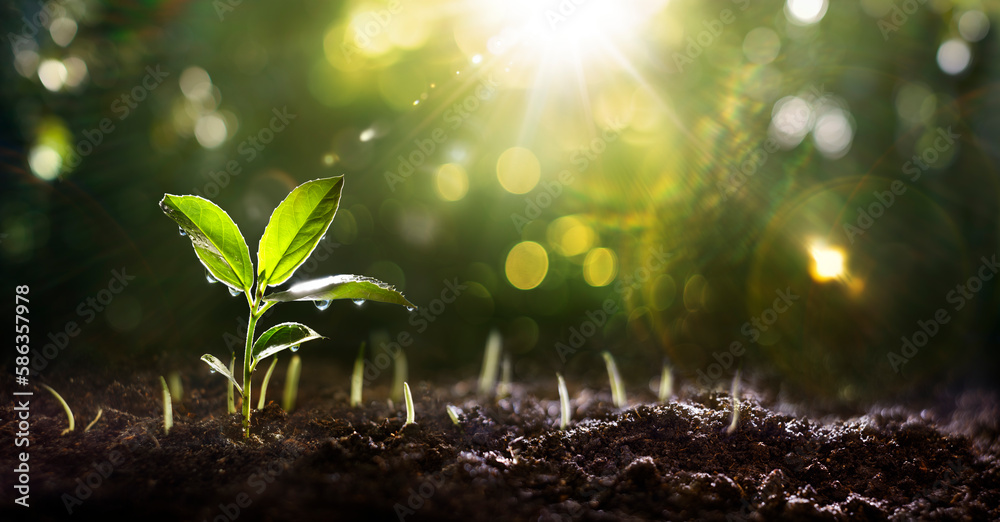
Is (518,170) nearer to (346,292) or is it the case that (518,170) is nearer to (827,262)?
(346,292)

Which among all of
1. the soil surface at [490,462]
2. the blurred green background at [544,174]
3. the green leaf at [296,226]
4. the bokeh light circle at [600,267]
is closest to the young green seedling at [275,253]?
the green leaf at [296,226]

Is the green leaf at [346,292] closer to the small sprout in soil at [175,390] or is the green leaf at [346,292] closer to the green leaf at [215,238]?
the green leaf at [215,238]

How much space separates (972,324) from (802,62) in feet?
5.06

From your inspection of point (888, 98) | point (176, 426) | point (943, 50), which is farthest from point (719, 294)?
point (176, 426)

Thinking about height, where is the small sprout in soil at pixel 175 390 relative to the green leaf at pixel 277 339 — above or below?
below

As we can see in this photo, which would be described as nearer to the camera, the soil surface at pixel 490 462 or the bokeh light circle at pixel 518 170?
the soil surface at pixel 490 462

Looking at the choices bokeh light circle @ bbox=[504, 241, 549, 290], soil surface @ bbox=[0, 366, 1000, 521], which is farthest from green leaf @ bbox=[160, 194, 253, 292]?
bokeh light circle @ bbox=[504, 241, 549, 290]

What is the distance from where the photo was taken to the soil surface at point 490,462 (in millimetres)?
787

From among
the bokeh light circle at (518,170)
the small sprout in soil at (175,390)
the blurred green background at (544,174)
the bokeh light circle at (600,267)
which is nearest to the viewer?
the small sprout in soil at (175,390)

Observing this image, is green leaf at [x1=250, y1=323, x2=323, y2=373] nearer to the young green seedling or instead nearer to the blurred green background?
the young green seedling

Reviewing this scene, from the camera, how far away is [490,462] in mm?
1019

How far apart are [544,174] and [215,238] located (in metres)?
1.64

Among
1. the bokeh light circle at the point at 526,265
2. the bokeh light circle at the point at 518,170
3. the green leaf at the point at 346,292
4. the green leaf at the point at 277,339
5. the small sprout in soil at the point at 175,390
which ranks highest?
the bokeh light circle at the point at 518,170

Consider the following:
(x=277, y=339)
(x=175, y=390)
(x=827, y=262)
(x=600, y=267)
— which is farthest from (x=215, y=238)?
(x=827, y=262)
